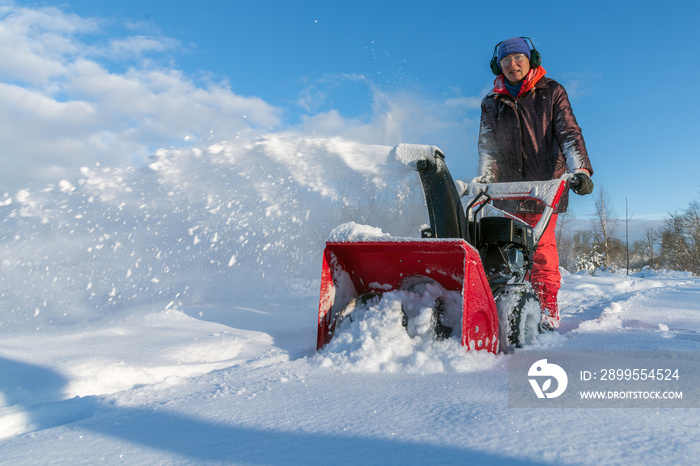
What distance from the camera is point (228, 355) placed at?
270 cm

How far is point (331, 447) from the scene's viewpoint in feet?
4.02

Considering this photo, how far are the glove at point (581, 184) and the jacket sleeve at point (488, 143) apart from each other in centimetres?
74

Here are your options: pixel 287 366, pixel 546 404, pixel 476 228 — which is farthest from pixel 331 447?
pixel 476 228

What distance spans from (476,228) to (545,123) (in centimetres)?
139

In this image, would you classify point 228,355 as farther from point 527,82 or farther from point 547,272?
point 527,82

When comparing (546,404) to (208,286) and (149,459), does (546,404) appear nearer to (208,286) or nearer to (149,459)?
(149,459)

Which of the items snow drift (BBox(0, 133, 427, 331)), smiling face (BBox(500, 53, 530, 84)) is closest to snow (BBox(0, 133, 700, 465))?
snow drift (BBox(0, 133, 427, 331))

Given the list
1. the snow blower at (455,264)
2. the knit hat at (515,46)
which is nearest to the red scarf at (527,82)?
the knit hat at (515,46)

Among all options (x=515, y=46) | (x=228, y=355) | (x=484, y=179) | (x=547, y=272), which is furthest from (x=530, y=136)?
(x=228, y=355)

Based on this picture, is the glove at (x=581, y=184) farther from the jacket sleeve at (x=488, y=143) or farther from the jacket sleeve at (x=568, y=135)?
the jacket sleeve at (x=488, y=143)

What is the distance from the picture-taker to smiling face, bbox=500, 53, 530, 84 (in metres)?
3.33

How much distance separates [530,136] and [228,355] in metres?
2.90

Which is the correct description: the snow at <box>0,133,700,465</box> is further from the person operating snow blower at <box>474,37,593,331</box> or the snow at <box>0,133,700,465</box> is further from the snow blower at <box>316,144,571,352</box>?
the person operating snow blower at <box>474,37,593,331</box>

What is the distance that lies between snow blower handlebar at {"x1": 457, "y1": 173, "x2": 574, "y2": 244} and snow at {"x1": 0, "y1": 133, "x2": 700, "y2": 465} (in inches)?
21.4
